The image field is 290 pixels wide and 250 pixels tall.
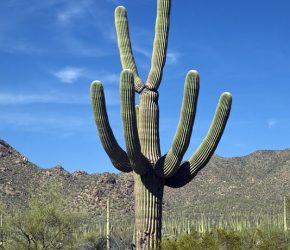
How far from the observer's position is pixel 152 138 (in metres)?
12.5

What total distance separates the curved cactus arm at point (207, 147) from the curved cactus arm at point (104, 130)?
1.23 m

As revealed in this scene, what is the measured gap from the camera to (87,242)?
29.6 m

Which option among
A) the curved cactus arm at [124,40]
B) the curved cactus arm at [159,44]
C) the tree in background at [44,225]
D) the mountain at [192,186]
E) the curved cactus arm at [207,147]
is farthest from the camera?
the mountain at [192,186]

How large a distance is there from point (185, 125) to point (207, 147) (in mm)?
934

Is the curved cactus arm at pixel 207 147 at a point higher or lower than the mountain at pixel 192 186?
lower

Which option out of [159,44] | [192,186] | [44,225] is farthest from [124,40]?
[192,186]

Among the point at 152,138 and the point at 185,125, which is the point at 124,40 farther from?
the point at 185,125

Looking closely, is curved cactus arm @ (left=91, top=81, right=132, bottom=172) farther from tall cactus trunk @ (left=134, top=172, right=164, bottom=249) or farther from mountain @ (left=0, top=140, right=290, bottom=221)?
mountain @ (left=0, top=140, right=290, bottom=221)

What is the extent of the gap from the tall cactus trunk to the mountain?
50.3 m

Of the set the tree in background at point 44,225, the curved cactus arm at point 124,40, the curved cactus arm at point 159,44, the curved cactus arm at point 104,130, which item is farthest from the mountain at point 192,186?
the curved cactus arm at point 104,130

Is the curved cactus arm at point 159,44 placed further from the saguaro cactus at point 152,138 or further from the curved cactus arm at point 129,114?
the curved cactus arm at point 129,114

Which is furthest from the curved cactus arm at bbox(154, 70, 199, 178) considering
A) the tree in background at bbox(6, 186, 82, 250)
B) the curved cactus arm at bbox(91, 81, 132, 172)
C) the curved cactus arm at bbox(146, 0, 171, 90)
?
the tree in background at bbox(6, 186, 82, 250)

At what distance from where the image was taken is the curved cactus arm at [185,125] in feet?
37.7

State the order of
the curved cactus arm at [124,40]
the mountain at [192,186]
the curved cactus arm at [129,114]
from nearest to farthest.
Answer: the curved cactus arm at [129,114] < the curved cactus arm at [124,40] < the mountain at [192,186]
